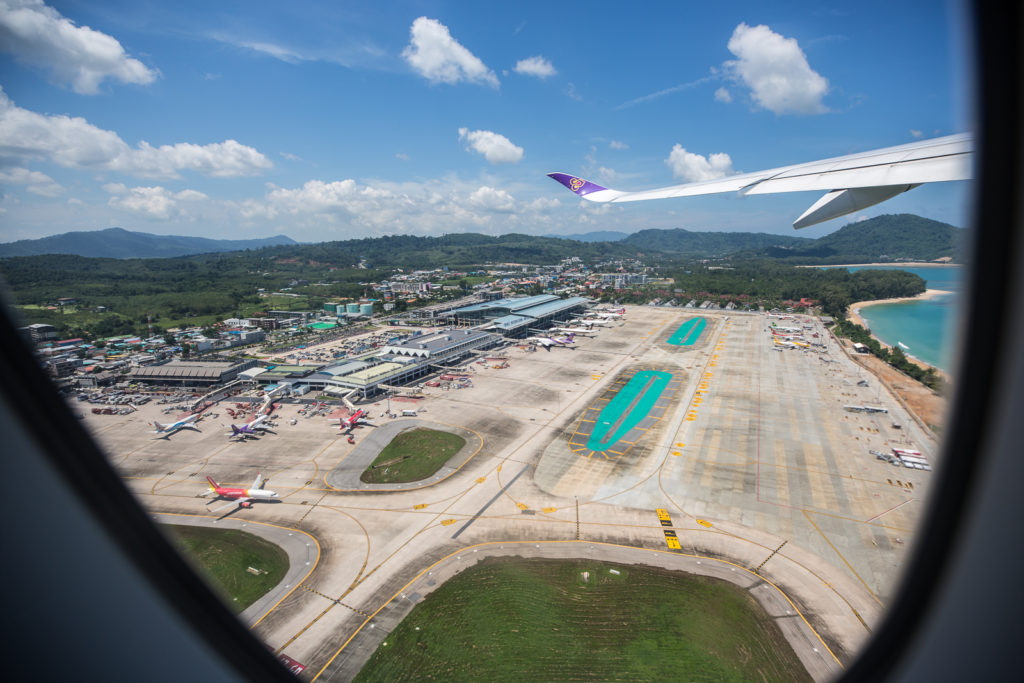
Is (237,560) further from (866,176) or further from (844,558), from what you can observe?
(844,558)

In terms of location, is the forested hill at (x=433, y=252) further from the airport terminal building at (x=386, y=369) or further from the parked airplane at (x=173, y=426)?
the parked airplane at (x=173, y=426)

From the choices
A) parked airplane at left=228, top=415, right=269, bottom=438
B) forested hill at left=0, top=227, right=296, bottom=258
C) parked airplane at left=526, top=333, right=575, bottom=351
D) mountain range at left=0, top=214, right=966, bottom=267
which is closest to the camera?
parked airplane at left=228, top=415, right=269, bottom=438

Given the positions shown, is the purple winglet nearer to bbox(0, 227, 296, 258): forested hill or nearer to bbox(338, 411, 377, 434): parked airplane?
bbox(338, 411, 377, 434): parked airplane

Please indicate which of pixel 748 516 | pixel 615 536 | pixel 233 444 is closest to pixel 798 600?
pixel 748 516

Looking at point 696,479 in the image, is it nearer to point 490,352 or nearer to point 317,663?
point 317,663

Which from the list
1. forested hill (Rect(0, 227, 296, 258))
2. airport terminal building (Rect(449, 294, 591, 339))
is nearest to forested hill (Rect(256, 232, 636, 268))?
forested hill (Rect(0, 227, 296, 258))
